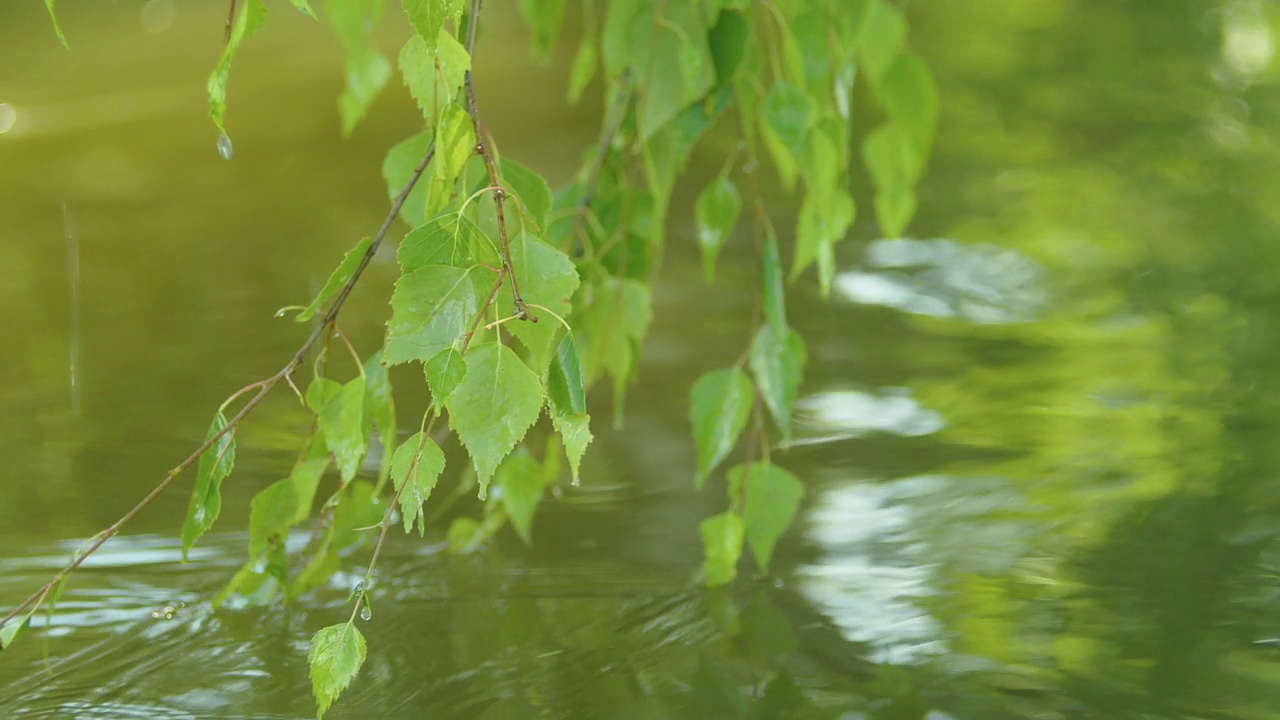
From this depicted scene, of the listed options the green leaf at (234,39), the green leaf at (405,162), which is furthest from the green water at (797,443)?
the green leaf at (234,39)

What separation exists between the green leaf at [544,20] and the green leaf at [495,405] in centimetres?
62

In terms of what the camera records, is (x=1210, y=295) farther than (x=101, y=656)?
Yes

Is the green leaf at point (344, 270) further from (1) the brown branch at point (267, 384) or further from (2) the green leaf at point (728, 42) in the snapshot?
(2) the green leaf at point (728, 42)

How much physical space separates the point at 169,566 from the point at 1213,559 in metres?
0.96

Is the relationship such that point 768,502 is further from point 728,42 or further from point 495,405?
point 495,405

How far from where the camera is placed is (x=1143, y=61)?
10.5ft

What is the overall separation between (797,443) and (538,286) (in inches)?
37.0

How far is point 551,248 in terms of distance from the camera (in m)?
0.67

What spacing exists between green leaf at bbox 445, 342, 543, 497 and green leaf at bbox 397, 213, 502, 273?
0.06 metres

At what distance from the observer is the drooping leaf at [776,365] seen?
104 cm

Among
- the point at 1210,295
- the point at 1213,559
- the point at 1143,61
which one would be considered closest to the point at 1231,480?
the point at 1213,559

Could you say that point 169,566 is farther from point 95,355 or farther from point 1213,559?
point 1213,559

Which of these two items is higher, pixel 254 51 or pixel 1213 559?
pixel 254 51

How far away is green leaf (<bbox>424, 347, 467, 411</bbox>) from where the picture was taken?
59 cm
